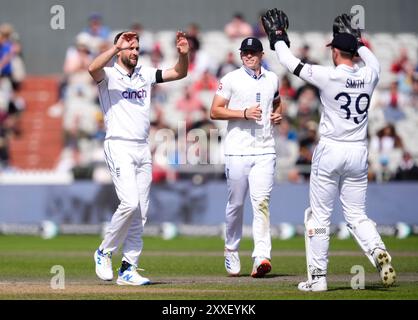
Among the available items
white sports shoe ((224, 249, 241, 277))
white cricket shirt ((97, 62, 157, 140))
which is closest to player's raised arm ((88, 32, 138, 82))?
white cricket shirt ((97, 62, 157, 140))

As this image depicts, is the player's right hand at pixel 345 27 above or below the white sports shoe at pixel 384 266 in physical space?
above

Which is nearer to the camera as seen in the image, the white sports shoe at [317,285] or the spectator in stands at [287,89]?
the white sports shoe at [317,285]

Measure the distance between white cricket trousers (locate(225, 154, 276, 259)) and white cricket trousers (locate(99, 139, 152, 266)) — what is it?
1403 mm

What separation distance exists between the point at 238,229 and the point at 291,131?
32.8 feet

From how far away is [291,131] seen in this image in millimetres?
21516

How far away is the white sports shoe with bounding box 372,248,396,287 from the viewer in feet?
31.4

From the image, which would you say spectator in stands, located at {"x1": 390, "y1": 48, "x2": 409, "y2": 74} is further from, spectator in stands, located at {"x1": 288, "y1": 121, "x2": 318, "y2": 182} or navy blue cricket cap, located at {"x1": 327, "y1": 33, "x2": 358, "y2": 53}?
navy blue cricket cap, located at {"x1": 327, "y1": 33, "x2": 358, "y2": 53}

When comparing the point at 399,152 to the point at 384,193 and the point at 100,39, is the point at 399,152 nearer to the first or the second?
the point at 384,193

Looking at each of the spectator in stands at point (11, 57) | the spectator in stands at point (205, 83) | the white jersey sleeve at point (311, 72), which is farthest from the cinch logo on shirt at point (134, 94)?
the spectator in stands at point (11, 57)

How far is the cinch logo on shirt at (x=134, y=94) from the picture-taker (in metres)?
10.5

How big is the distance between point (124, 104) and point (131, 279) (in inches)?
71.5

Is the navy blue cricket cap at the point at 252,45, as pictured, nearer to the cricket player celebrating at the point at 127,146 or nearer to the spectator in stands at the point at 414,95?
the cricket player celebrating at the point at 127,146

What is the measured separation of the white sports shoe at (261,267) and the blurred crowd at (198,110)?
878 cm
